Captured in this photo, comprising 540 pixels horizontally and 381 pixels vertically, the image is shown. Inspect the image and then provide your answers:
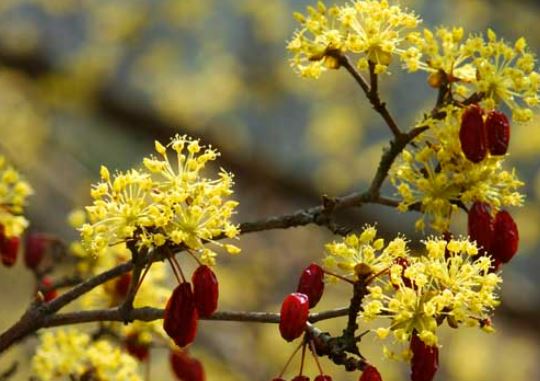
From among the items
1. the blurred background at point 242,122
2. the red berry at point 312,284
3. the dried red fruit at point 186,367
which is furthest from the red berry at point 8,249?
the blurred background at point 242,122

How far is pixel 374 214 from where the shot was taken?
5.41m

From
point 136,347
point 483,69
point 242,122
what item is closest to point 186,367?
point 136,347

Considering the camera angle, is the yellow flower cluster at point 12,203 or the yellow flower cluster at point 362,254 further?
the yellow flower cluster at point 12,203

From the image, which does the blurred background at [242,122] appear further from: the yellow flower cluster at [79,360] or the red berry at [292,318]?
the red berry at [292,318]

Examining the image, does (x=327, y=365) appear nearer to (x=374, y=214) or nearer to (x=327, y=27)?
(x=374, y=214)

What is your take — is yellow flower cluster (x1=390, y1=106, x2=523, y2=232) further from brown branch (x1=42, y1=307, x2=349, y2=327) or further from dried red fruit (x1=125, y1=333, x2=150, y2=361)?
dried red fruit (x1=125, y1=333, x2=150, y2=361)

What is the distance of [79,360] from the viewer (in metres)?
2.01

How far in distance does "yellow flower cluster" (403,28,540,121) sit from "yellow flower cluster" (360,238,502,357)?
302 mm

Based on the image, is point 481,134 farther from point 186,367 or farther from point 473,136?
point 186,367

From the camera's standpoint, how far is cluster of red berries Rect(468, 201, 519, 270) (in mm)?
1660

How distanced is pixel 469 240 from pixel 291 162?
4.68m

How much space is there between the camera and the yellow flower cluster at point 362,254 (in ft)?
5.01

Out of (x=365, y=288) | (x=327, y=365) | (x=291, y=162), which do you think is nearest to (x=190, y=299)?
(x=365, y=288)

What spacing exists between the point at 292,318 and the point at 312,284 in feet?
0.29
